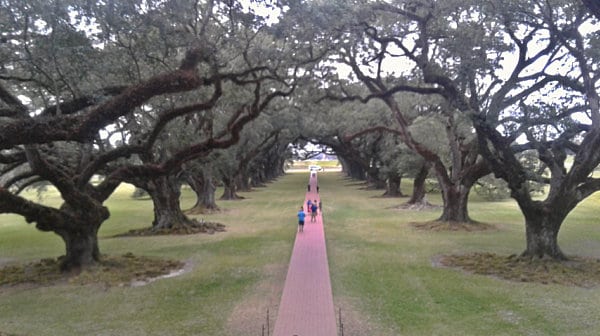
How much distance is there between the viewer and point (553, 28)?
14422mm

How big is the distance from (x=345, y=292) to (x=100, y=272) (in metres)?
7.38

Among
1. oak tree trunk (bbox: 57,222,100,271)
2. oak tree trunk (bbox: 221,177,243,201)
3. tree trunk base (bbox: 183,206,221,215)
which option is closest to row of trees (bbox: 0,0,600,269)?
oak tree trunk (bbox: 57,222,100,271)

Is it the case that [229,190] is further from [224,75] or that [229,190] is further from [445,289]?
[445,289]

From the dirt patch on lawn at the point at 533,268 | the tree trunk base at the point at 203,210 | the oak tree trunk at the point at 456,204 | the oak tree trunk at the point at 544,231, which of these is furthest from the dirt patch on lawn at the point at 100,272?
the tree trunk base at the point at 203,210

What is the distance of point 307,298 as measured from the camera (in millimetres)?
11555

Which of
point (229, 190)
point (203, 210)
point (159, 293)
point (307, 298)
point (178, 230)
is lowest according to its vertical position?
point (159, 293)

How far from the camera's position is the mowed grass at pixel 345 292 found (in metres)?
9.92

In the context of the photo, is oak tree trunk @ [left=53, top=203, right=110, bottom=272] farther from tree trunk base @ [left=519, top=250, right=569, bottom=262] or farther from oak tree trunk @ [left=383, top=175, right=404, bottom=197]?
oak tree trunk @ [left=383, top=175, right=404, bottom=197]

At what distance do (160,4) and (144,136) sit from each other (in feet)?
21.1

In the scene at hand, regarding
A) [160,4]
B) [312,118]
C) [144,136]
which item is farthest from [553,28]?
[312,118]

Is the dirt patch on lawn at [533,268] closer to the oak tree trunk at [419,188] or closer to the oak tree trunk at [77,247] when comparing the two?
the oak tree trunk at [77,247]

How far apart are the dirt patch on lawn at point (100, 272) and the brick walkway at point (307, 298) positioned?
154 inches

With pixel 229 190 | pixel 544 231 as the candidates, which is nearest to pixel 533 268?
pixel 544 231

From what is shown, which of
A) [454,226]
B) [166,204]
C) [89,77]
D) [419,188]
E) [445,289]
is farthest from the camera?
[419,188]
